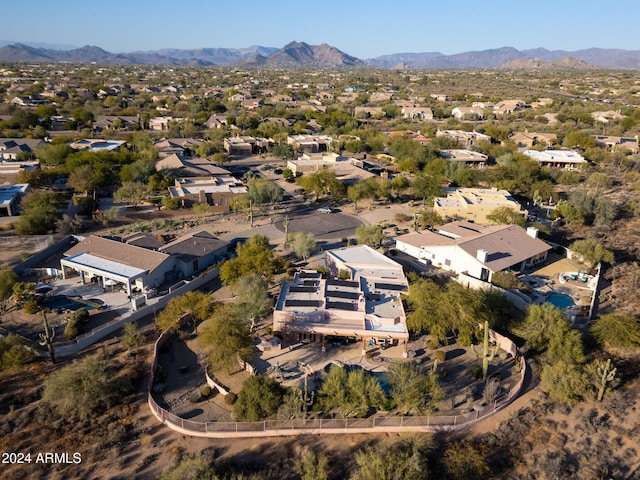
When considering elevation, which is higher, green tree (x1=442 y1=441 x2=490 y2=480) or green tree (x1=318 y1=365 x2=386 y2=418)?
Answer: green tree (x1=318 y1=365 x2=386 y2=418)

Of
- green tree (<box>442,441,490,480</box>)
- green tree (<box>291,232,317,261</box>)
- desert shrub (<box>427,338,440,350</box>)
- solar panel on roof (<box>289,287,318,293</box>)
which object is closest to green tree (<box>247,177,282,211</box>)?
green tree (<box>291,232,317,261</box>)

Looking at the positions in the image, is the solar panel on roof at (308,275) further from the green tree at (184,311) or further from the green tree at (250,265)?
the green tree at (184,311)

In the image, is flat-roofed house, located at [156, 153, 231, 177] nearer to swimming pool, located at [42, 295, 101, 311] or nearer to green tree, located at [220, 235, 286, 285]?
green tree, located at [220, 235, 286, 285]

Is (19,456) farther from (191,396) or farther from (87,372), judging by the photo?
(191,396)

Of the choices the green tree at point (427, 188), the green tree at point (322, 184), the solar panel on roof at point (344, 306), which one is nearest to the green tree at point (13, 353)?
the solar panel on roof at point (344, 306)

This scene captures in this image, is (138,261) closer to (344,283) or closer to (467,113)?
(344,283)
